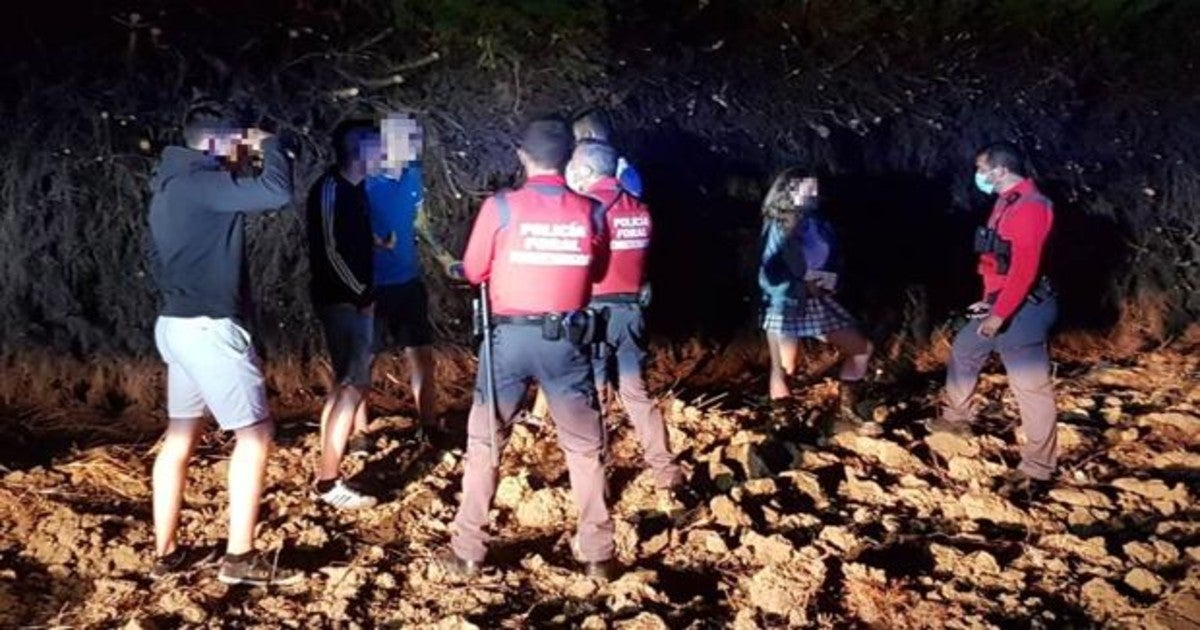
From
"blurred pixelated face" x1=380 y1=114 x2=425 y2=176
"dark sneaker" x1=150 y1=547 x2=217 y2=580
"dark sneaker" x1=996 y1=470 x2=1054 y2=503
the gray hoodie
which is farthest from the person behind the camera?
"dark sneaker" x1=996 y1=470 x2=1054 y2=503

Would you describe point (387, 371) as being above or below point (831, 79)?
below

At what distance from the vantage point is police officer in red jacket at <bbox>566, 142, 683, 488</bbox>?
5379mm

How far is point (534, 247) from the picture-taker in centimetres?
448

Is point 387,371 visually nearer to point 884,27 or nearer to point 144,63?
point 144,63

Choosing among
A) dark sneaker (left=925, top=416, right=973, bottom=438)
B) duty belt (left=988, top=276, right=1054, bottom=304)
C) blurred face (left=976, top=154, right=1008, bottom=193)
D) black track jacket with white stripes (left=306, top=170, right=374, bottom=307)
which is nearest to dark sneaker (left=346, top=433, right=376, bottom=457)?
black track jacket with white stripes (left=306, top=170, right=374, bottom=307)

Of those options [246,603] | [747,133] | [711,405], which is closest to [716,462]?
[711,405]

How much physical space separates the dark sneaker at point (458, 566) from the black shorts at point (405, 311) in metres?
1.60

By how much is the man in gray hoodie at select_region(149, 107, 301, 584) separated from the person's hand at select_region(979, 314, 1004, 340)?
3.63 metres

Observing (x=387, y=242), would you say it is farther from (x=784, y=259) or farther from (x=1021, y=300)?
(x=1021, y=300)

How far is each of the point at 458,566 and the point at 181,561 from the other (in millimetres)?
1214

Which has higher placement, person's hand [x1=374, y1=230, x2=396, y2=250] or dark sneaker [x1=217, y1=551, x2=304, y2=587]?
person's hand [x1=374, y1=230, x2=396, y2=250]

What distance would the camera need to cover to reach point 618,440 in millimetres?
6707

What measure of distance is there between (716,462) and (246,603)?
268 cm

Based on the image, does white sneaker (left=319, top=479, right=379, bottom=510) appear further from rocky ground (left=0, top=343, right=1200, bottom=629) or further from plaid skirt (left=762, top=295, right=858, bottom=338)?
plaid skirt (left=762, top=295, right=858, bottom=338)
